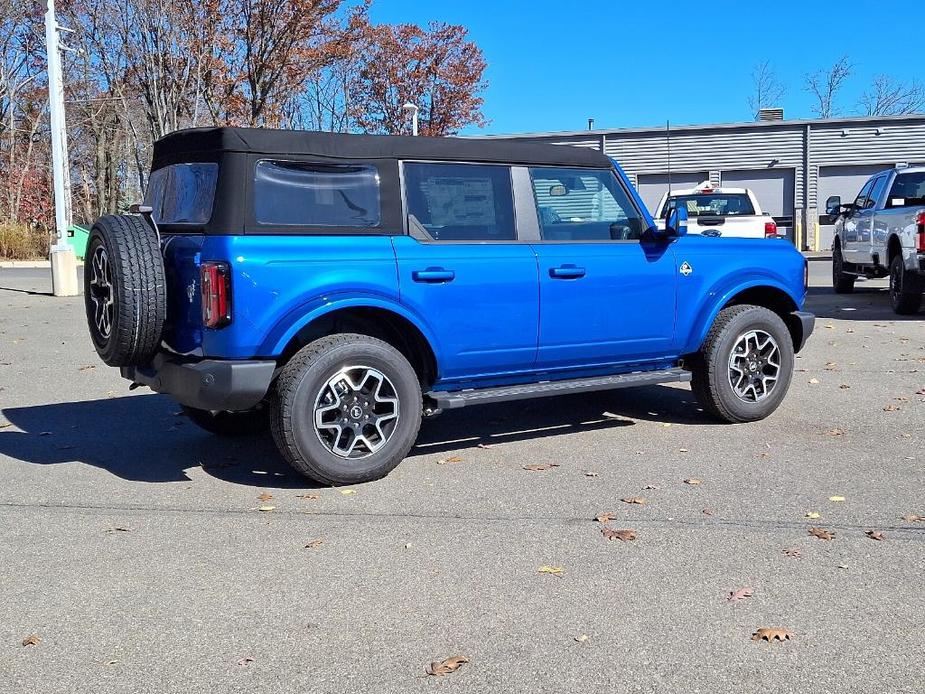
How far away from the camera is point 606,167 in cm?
686

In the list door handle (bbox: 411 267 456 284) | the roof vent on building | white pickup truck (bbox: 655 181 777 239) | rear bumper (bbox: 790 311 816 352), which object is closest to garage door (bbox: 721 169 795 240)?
the roof vent on building

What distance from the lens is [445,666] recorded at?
11.2 feet

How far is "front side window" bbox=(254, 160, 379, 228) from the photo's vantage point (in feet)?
18.1

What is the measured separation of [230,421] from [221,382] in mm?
1768

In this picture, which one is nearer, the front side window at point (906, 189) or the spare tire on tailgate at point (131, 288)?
the spare tire on tailgate at point (131, 288)

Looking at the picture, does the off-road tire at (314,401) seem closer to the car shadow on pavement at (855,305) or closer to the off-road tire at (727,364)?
the off-road tire at (727,364)

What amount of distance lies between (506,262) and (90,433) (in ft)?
10.8

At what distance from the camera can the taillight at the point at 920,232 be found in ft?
41.5

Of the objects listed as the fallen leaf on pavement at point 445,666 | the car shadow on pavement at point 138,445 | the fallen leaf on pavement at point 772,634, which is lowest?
the fallen leaf on pavement at point 445,666

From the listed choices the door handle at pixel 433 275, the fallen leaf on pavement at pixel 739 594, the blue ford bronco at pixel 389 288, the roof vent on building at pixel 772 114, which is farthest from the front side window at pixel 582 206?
the roof vent on building at pixel 772 114

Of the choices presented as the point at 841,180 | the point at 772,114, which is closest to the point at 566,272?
the point at 841,180

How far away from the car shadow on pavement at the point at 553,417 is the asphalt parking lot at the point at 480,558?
4cm

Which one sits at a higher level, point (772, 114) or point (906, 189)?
point (772, 114)

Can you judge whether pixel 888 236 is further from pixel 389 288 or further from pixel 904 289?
pixel 389 288
